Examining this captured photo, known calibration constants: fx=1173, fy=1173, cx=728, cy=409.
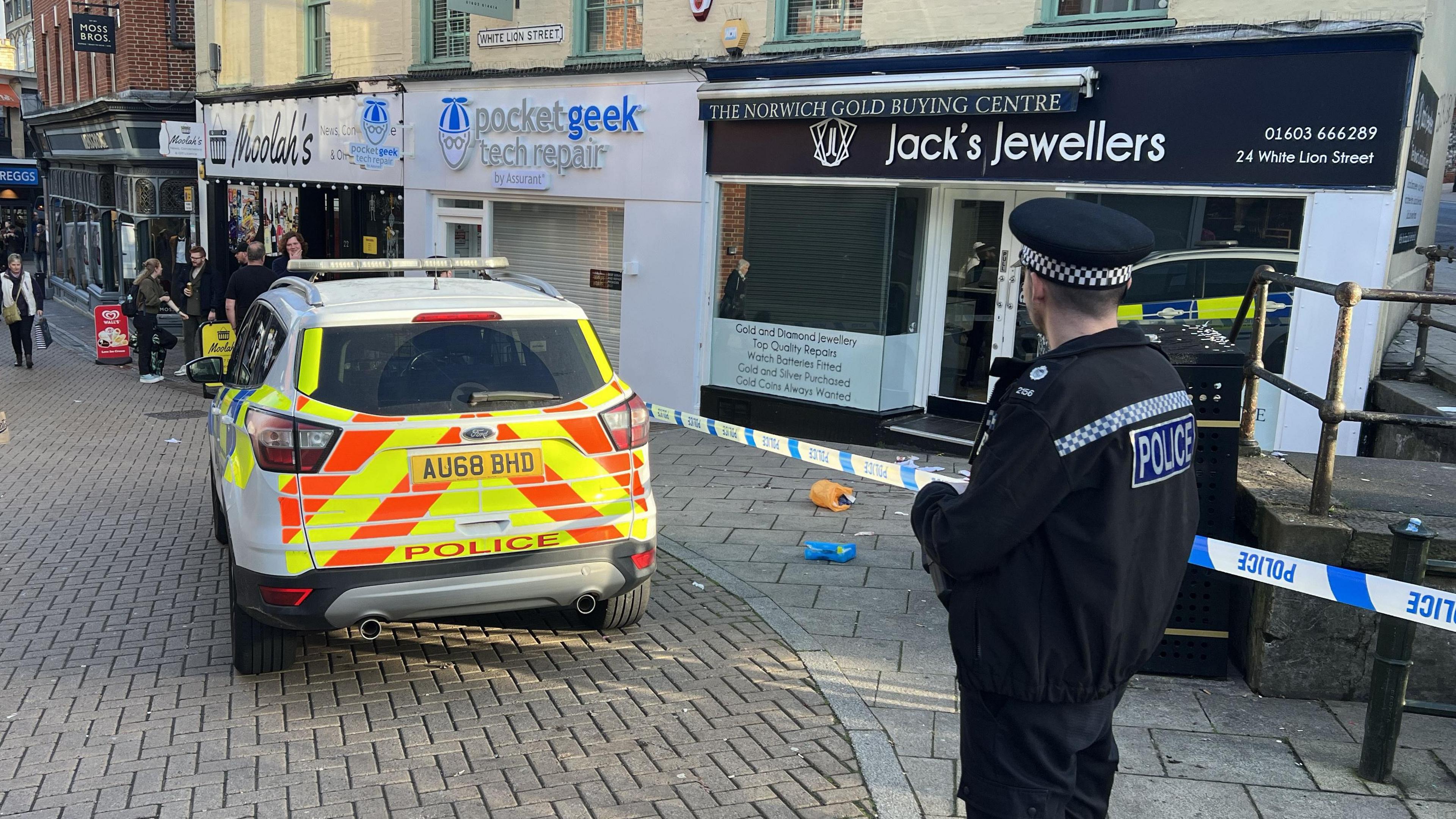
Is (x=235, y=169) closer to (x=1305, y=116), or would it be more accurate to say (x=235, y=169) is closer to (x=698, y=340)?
(x=698, y=340)

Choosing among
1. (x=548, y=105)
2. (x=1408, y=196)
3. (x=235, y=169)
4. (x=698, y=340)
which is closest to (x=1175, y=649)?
(x=1408, y=196)

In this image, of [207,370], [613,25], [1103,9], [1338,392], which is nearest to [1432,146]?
[1103,9]

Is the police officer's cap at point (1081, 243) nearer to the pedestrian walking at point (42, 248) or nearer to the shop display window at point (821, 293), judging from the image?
the shop display window at point (821, 293)

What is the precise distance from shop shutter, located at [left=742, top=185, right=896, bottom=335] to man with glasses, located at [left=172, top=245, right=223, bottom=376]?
7.43m

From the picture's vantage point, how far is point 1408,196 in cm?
895

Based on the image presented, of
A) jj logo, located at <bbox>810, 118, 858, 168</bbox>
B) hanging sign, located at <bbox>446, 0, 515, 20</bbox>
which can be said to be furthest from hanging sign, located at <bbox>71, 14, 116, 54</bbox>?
jj logo, located at <bbox>810, 118, 858, 168</bbox>

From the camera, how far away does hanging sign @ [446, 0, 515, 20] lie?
1327cm

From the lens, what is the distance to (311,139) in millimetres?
17266

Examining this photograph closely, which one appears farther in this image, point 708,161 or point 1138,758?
point 708,161

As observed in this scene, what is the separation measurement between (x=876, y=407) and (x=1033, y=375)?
27.8 ft

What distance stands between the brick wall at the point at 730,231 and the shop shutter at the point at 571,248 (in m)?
1.53

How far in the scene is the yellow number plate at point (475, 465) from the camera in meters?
4.92

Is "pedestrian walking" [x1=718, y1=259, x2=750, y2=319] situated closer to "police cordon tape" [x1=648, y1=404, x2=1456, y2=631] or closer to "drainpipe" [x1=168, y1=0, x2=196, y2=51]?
"police cordon tape" [x1=648, y1=404, x2=1456, y2=631]

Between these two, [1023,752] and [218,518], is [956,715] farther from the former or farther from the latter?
[218,518]
